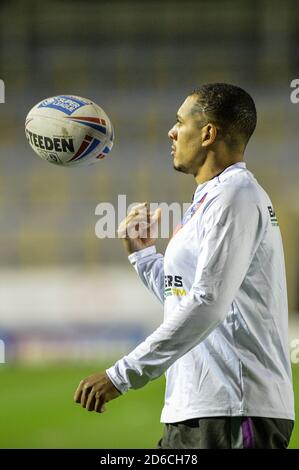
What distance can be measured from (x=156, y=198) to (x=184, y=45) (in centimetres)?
253

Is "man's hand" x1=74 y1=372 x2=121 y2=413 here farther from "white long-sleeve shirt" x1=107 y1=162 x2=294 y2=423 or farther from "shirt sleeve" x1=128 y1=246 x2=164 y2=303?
"shirt sleeve" x1=128 y1=246 x2=164 y2=303

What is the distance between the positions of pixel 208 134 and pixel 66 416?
4.75 m

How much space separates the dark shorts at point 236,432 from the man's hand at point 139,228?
0.71 metres

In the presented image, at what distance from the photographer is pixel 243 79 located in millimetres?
12688

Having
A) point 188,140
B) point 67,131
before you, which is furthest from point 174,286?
point 67,131


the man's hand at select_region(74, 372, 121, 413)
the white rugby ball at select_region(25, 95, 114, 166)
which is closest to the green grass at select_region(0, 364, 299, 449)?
the white rugby ball at select_region(25, 95, 114, 166)

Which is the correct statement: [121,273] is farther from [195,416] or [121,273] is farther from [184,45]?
[195,416]

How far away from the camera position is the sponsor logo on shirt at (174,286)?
2.13 meters

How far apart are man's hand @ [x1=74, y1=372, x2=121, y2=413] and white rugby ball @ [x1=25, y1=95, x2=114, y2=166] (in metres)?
1.13

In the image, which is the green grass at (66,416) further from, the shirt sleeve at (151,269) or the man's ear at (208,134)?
the man's ear at (208,134)

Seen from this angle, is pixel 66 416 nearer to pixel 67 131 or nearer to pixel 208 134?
pixel 67 131

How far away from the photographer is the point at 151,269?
2.59 meters

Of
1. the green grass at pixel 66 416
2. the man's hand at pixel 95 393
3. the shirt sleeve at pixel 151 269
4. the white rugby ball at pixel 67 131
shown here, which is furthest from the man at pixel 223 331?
the green grass at pixel 66 416
